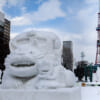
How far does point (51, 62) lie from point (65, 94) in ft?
3.02

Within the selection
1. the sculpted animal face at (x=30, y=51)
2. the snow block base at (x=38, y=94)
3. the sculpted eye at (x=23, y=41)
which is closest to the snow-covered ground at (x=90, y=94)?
the snow block base at (x=38, y=94)

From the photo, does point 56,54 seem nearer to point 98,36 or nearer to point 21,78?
point 21,78

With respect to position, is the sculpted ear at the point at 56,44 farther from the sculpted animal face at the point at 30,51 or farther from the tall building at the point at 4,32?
the tall building at the point at 4,32

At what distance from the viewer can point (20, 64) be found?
5023mm

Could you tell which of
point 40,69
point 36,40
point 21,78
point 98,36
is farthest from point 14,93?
point 98,36

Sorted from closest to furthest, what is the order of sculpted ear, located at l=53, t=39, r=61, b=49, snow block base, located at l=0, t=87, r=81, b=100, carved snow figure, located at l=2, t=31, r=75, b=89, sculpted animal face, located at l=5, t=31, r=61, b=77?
snow block base, located at l=0, t=87, r=81, b=100 < carved snow figure, located at l=2, t=31, r=75, b=89 < sculpted animal face, located at l=5, t=31, r=61, b=77 < sculpted ear, located at l=53, t=39, r=61, b=49

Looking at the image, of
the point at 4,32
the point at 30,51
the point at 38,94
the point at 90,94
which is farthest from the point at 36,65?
the point at 4,32

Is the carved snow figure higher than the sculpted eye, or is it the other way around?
the sculpted eye

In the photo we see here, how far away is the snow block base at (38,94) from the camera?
446 cm

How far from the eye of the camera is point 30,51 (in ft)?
16.6

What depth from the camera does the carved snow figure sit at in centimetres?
474

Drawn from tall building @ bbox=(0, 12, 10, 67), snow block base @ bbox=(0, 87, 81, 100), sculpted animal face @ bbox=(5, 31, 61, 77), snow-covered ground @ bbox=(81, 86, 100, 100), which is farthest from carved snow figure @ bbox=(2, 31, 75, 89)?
tall building @ bbox=(0, 12, 10, 67)

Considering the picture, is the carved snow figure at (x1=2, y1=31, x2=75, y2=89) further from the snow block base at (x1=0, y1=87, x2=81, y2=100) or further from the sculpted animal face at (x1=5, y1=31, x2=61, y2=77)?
the snow block base at (x1=0, y1=87, x2=81, y2=100)

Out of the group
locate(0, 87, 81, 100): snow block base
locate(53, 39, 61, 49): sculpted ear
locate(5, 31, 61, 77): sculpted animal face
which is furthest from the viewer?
locate(53, 39, 61, 49): sculpted ear
